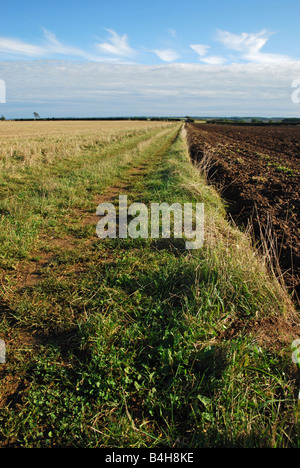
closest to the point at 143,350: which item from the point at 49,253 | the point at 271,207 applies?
the point at 49,253

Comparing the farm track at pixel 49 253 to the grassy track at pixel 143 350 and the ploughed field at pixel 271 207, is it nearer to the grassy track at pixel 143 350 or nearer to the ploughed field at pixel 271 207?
the grassy track at pixel 143 350

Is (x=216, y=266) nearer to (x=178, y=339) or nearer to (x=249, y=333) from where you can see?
(x=249, y=333)

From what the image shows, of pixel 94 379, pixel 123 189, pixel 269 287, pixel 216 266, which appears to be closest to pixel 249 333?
pixel 269 287

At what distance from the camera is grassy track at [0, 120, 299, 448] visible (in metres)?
1.64

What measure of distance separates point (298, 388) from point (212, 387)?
0.59m

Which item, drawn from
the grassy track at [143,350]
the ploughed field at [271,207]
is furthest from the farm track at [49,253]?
the ploughed field at [271,207]

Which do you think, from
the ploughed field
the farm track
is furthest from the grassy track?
the ploughed field

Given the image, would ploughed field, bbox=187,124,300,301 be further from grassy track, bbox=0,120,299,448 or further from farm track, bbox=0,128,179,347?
farm track, bbox=0,128,179,347

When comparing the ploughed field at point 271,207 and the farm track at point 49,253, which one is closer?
the farm track at point 49,253

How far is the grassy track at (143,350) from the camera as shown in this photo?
164 cm

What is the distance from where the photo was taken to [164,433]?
1.65m

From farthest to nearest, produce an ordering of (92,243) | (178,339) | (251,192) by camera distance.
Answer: (251,192)
(92,243)
(178,339)

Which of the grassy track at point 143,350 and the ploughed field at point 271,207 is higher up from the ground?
the ploughed field at point 271,207
